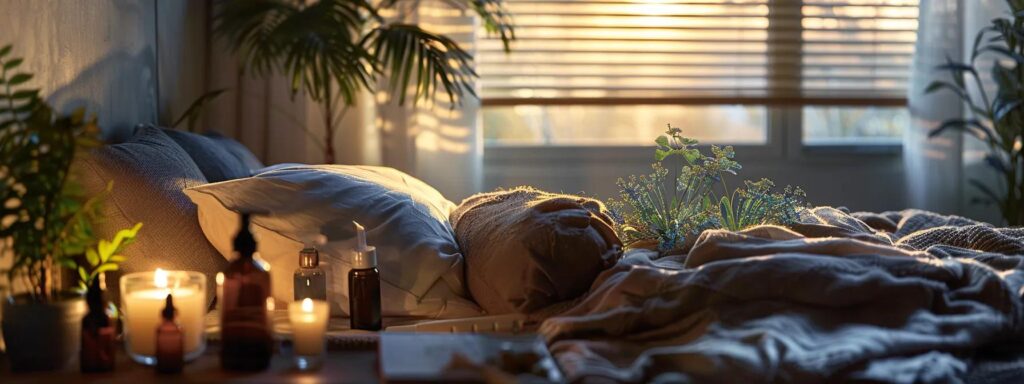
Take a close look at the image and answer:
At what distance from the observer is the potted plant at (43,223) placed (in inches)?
49.2

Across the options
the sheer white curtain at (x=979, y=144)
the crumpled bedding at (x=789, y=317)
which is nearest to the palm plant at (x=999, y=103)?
the sheer white curtain at (x=979, y=144)

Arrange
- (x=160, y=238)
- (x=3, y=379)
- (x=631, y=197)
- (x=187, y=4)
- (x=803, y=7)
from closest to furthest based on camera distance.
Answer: (x=3, y=379) < (x=160, y=238) < (x=631, y=197) < (x=187, y=4) < (x=803, y=7)

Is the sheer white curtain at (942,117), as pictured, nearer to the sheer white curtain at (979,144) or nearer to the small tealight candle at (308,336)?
the sheer white curtain at (979,144)

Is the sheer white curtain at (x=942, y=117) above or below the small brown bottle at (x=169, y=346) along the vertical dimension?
above

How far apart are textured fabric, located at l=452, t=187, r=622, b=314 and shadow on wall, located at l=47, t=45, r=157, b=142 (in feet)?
2.31

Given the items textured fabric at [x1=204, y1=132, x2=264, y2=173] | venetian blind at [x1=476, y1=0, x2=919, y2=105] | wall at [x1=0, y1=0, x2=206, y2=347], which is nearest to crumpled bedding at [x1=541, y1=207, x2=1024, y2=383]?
wall at [x1=0, y1=0, x2=206, y2=347]

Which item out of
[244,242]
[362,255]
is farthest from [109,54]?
[244,242]

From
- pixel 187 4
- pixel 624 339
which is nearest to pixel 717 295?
pixel 624 339

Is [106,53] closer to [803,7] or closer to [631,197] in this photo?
[631,197]

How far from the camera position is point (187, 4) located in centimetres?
321

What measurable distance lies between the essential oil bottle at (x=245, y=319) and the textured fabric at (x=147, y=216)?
1.67 feet

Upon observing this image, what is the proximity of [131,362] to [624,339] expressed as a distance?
0.62 metres

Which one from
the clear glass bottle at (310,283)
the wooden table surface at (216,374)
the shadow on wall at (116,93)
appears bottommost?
the wooden table surface at (216,374)

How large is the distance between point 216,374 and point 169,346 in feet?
0.22
